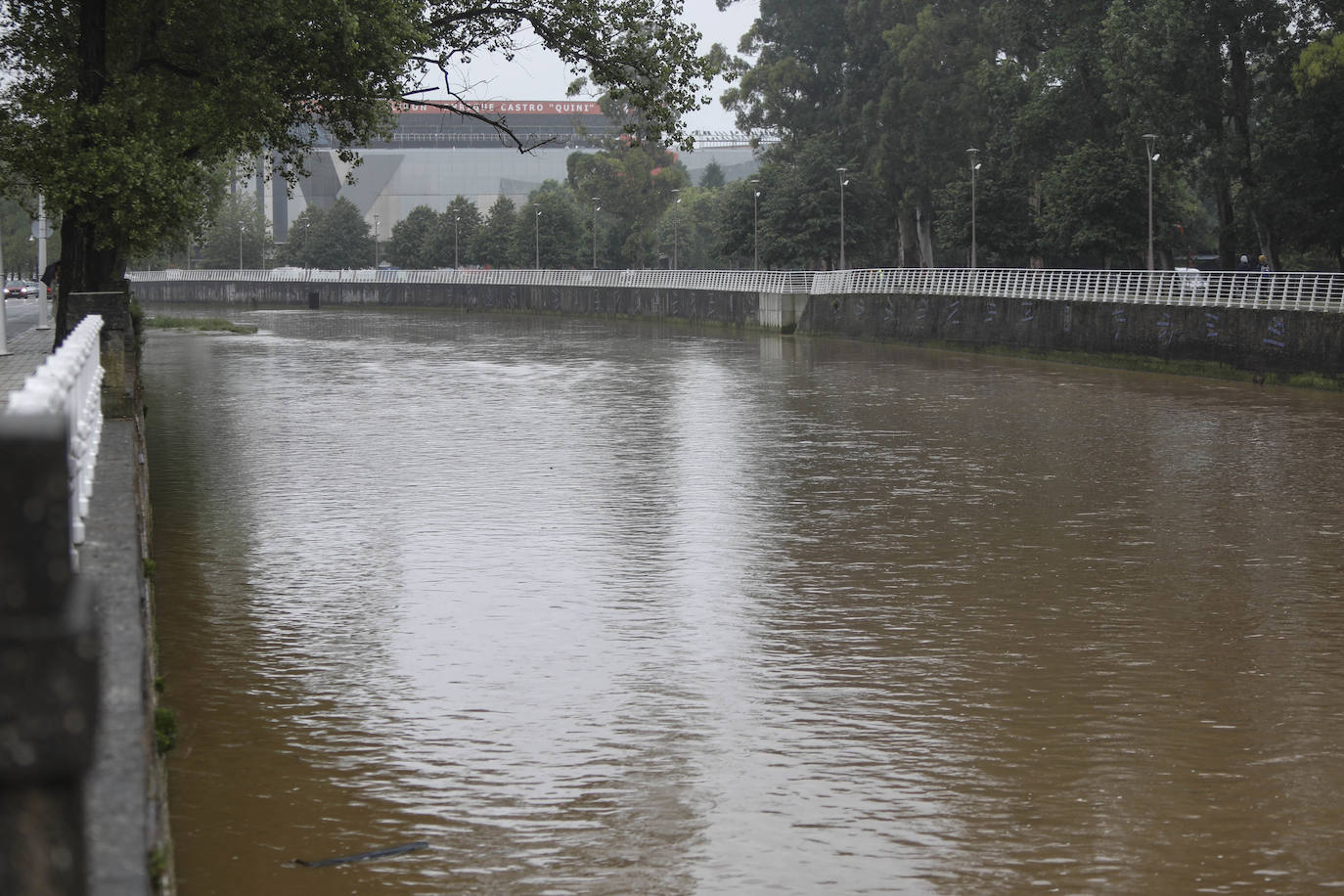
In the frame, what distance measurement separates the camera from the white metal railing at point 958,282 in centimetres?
4059

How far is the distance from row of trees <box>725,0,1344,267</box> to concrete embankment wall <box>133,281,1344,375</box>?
7.89 meters

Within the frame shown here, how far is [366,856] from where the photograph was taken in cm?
774

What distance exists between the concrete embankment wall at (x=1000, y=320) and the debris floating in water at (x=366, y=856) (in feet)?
98.6

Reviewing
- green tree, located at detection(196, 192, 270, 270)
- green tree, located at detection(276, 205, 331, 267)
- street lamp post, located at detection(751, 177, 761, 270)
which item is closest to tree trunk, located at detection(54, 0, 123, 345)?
street lamp post, located at detection(751, 177, 761, 270)

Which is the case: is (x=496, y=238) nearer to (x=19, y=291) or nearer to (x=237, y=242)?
(x=237, y=242)

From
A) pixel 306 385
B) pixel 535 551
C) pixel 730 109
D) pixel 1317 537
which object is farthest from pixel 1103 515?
pixel 730 109

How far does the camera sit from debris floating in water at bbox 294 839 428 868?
7652 mm

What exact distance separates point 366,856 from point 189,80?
56.0ft

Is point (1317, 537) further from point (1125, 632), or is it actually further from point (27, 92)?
point (27, 92)

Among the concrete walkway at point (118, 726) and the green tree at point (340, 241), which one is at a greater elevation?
the green tree at point (340, 241)

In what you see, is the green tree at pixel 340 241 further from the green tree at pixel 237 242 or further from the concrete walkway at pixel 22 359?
the concrete walkway at pixel 22 359

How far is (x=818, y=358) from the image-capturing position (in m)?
47.1

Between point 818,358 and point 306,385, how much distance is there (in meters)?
16.5

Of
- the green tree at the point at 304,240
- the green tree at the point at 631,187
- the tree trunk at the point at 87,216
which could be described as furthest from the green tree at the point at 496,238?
the tree trunk at the point at 87,216
